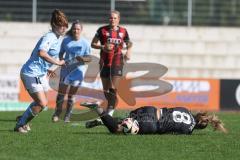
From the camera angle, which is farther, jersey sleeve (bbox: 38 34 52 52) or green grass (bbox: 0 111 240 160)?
jersey sleeve (bbox: 38 34 52 52)

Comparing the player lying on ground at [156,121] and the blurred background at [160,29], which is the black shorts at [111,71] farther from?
the blurred background at [160,29]

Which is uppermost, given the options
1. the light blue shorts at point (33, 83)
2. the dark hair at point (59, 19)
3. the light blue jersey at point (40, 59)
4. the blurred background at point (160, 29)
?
the dark hair at point (59, 19)

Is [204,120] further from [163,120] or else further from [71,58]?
[71,58]

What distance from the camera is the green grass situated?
9.63 m

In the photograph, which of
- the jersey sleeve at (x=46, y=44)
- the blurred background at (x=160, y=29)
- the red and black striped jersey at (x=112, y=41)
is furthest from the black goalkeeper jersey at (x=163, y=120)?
the blurred background at (x=160, y=29)

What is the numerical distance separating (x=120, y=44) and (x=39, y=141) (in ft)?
18.6

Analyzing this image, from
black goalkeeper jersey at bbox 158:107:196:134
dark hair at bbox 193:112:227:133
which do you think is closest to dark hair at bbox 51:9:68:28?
black goalkeeper jersey at bbox 158:107:196:134

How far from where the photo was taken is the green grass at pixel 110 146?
9.63 metres

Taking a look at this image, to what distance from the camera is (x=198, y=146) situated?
35.4 feet

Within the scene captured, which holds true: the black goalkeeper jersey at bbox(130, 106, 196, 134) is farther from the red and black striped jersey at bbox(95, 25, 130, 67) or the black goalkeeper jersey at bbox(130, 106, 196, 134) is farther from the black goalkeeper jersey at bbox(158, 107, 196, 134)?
the red and black striped jersey at bbox(95, 25, 130, 67)

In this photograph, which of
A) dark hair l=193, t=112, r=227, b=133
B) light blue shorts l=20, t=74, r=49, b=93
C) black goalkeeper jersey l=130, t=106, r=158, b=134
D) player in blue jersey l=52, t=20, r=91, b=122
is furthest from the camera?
player in blue jersey l=52, t=20, r=91, b=122

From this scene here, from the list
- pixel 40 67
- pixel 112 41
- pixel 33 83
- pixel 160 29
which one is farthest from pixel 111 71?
pixel 160 29

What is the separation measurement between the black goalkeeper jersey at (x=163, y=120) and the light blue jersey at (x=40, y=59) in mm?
1629

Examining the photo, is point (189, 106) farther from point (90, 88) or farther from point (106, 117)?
point (106, 117)
